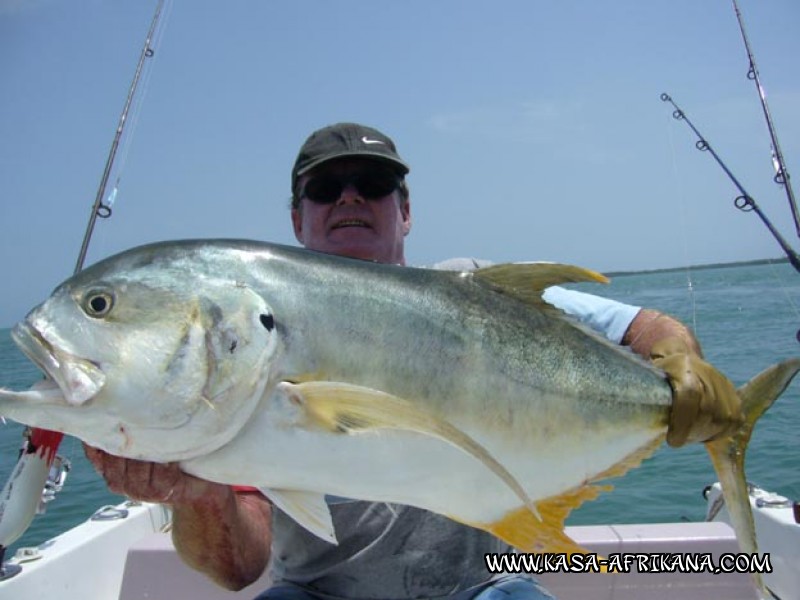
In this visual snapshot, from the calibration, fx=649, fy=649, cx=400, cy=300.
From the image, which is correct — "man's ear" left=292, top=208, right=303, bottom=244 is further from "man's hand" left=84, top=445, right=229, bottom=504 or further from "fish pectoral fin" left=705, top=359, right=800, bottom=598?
"fish pectoral fin" left=705, top=359, right=800, bottom=598

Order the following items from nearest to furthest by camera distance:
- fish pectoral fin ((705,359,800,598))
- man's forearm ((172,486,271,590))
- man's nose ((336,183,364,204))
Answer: fish pectoral fin ((705,359,800,598)) < man's forearm ((172,486,271,590)) < man's nose ((336,183,364,204))

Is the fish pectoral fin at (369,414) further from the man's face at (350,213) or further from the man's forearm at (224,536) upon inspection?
the man's face at (350,213)

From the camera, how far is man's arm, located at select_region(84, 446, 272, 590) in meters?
1.86

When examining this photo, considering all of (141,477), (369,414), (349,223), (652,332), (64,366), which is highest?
(349,223)

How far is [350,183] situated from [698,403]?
1869 millimetres

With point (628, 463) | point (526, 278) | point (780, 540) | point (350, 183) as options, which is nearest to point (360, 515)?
point (628, 463)

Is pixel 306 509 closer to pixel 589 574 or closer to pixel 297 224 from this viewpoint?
pixel 297 224

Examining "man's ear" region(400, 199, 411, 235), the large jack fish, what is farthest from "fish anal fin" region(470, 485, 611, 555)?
"man's ear" region(400, 199, 411, 235)

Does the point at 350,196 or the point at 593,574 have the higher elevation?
the point at 350,196

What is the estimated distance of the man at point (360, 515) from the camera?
205 centimetres

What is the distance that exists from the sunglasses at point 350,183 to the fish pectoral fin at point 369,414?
1.73 meters

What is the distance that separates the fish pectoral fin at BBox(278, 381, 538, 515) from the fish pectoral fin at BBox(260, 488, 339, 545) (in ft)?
0.75

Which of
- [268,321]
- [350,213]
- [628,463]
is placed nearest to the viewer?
[268,321]

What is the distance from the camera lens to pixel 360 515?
8.42ft
